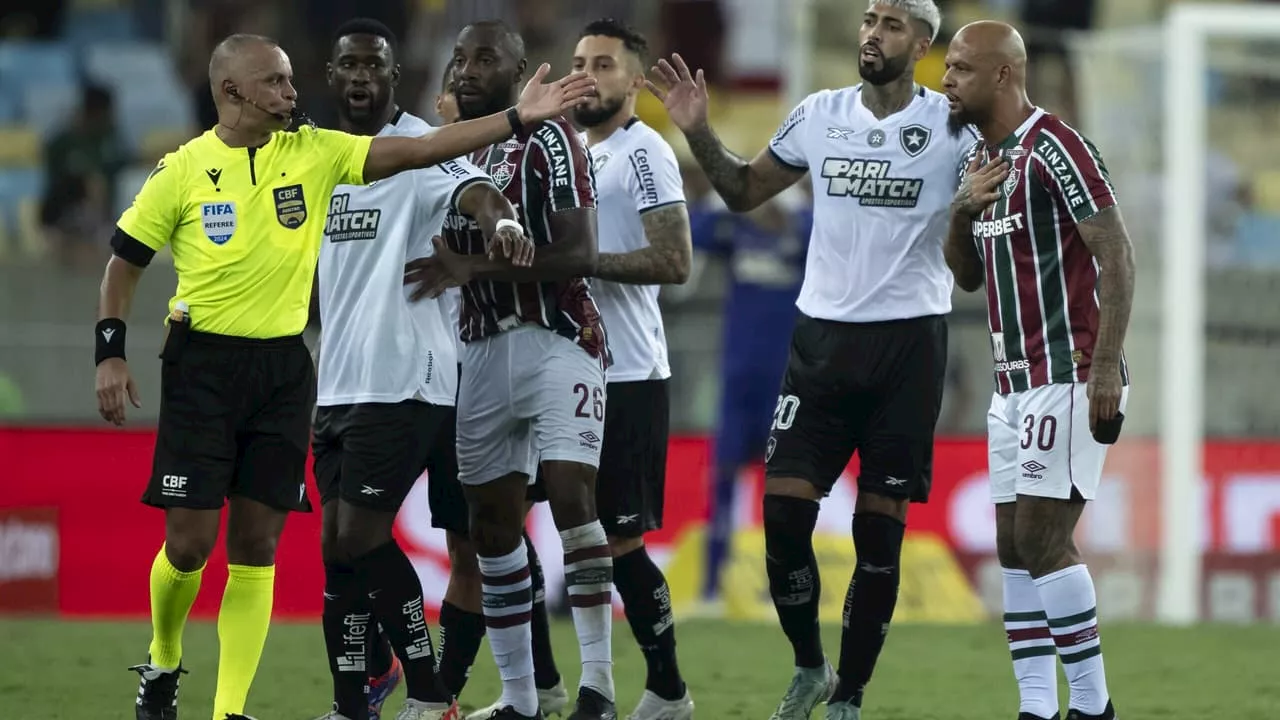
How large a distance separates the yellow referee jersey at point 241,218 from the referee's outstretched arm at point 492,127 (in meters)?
0.19

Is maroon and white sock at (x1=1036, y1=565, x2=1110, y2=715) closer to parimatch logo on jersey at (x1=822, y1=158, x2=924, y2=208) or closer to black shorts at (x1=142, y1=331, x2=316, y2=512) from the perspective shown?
parimatch logo on jersey at (x1=822, y1=158, x2=924, y2=208)

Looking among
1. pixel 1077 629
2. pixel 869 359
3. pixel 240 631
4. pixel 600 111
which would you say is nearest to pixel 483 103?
pixel 600 111

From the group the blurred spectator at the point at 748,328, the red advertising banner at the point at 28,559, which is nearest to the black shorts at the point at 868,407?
the blurred spectator at the point at 748,328

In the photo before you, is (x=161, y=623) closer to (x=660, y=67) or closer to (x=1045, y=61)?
(x=660, y=67)

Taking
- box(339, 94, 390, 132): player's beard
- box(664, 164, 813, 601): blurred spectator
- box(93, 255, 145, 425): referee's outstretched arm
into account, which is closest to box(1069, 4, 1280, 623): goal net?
box(664, 164, 813, 601): blurred spectator

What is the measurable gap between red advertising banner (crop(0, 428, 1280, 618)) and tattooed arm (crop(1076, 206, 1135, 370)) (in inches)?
280

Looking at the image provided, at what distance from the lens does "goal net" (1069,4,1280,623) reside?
1362 centimetres

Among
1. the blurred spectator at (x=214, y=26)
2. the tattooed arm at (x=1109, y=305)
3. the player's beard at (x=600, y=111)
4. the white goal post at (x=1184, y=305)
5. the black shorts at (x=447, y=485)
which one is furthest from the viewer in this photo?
the blurred spectator at (x=214, y=26)

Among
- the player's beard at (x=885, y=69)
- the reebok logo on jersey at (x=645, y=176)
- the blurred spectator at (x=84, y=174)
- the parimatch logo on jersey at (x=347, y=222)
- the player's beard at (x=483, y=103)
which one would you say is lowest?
the parimatch logo on jersey at (x=347, y=222)

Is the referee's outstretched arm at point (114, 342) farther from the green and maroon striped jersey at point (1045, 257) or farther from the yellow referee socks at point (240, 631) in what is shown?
the green and maroon striped jersey at point (1045, 257)

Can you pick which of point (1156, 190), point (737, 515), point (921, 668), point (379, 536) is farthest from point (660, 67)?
point (1156, 190)

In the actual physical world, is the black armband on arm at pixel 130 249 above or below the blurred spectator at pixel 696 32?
below

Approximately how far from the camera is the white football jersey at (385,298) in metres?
6.97

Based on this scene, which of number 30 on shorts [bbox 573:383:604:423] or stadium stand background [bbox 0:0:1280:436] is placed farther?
stadium stand background [bbox 0:0:1280:436]
